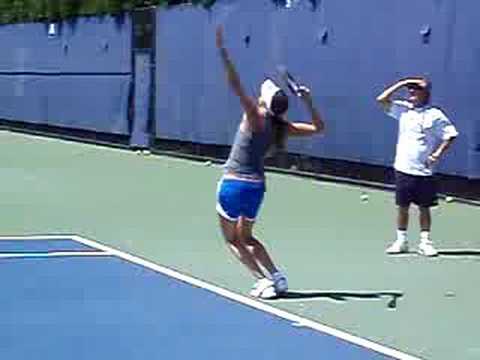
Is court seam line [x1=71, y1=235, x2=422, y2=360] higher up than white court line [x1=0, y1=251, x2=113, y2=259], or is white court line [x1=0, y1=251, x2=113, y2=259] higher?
court seam line [x1=71, y1=235, x2=422, y2=360]

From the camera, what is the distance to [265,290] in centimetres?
1152

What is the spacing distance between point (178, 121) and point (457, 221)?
14.2 meters

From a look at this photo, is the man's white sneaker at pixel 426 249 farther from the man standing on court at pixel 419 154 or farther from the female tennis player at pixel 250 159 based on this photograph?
the female tennis player at pixel 250 159

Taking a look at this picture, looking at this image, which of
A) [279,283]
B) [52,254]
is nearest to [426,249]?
[279,283]

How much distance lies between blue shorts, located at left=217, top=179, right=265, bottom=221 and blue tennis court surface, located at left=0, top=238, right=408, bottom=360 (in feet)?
2.28

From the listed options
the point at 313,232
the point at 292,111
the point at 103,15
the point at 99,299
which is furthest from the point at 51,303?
the point at 103,15

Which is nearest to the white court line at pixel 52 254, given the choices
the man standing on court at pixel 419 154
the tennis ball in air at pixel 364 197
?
the man standing on court at pixel 419 154

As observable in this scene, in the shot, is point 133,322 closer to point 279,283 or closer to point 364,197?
point 279,283

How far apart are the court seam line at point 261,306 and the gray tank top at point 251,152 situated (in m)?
1.02

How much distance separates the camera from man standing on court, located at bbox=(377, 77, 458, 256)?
1441 centimetres

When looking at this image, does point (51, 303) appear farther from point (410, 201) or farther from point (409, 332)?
point (410, 201)

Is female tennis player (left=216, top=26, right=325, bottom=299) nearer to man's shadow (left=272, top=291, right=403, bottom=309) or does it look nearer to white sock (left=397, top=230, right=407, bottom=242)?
man's shadow (left=272, top=291, right=403, bottom=309)

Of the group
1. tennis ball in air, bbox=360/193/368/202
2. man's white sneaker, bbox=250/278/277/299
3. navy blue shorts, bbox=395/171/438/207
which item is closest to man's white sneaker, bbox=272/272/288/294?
man's white sneaker, bbox=250/278/277/299

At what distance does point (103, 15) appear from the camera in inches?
1439
